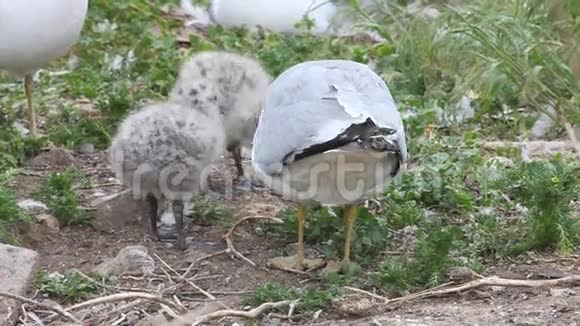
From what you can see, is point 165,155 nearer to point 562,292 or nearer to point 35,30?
point 35,30

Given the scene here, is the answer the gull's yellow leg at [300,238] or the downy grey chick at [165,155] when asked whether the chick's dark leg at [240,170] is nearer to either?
the downy grey chick at [165,155]

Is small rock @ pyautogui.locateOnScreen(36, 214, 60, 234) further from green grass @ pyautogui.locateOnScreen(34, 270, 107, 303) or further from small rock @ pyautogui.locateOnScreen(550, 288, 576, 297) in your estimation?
small rock @ pyautogui.locateOnScreen(550, 288, 576, 297)

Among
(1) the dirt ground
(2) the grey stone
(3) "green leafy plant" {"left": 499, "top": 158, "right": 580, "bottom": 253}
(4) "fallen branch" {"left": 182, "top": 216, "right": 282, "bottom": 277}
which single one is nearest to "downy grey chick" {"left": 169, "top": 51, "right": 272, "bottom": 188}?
(1) the dirt ground

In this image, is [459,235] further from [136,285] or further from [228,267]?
[136,285]

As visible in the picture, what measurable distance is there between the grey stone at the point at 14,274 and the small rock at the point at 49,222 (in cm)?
48

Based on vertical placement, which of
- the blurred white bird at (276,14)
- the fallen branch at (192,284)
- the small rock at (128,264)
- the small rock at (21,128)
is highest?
the blurred white bird at (276,14)

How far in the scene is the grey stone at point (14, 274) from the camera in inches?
160

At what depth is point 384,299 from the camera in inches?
164

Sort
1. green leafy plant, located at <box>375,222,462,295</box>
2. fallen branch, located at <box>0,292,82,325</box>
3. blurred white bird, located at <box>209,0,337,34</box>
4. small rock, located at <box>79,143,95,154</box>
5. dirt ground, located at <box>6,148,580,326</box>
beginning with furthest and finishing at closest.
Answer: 1. blurred white bird, located at <box>209,0,337,34</box>
2. small rock, located at <box>79,143,95,154</box>
3. green leafy plant, located at <box>375,222,462,295</box>
4. fallen branch, located at <box>0,292,82,325</box>
5. dirt ground, located at <box>6,148,580,326</box>

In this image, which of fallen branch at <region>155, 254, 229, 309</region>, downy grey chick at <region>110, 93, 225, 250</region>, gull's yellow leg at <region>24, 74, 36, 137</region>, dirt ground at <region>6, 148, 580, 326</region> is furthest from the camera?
gull's yellow leg at <region>24, 74, 36, 137</region>

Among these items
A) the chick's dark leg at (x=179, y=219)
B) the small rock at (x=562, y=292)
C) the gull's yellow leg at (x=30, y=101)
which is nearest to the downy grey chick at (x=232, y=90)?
the chick's dark leg at (x=179, y=219)

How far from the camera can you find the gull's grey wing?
412cm

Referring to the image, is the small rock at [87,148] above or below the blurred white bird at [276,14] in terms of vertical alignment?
below

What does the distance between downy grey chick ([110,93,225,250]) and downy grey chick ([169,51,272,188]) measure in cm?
33
